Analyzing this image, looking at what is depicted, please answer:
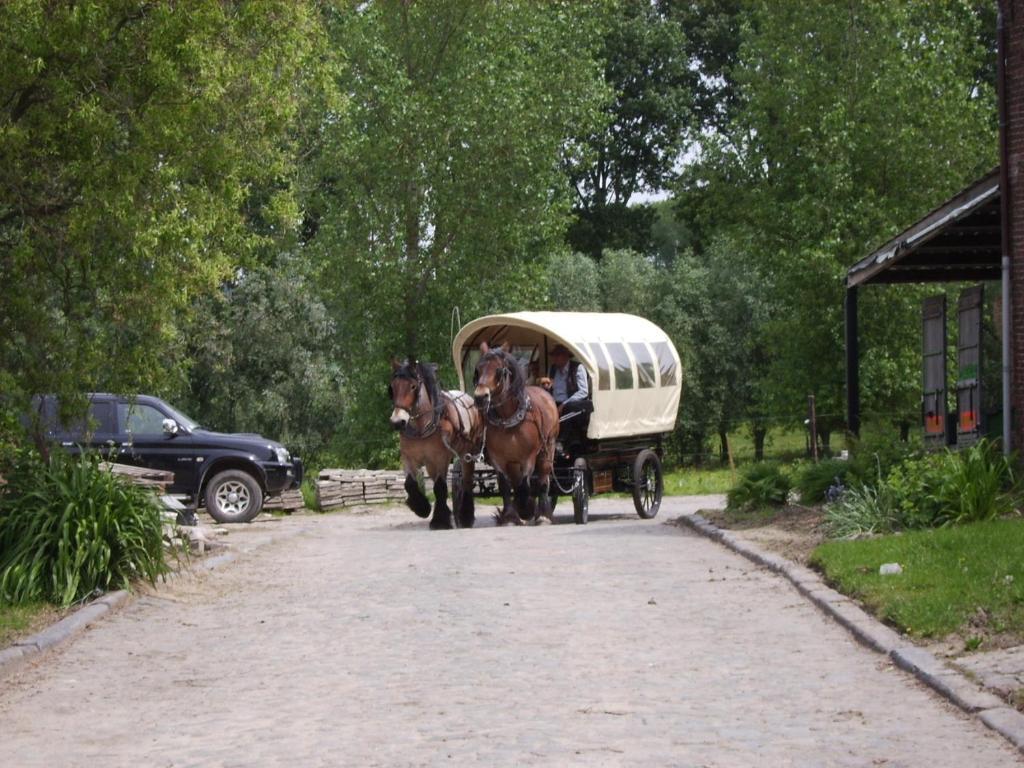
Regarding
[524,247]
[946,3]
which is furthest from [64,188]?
[946,3]

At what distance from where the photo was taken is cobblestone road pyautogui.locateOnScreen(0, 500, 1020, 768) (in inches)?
303

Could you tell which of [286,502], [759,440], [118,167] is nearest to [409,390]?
[118,167]

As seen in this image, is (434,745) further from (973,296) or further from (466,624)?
(973,296)

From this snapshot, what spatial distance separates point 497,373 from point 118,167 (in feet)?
27.0

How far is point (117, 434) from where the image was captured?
1042 inches

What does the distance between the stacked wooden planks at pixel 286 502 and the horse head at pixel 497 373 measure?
32.0 ft

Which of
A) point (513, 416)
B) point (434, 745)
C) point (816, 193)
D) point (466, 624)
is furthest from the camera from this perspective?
point (816, 193)

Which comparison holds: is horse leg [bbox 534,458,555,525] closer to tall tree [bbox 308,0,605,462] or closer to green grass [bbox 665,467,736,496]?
green grass [bbox 665,467,736,496]

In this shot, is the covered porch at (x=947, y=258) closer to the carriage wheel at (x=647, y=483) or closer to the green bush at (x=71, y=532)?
the carriage wheel at (x=647, y=483)

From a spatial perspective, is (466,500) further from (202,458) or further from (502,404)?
(202,458)

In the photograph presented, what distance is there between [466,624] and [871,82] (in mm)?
34111

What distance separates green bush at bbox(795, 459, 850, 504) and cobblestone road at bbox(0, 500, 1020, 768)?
3.87 meters

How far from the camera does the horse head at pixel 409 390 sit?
2098 centimetres

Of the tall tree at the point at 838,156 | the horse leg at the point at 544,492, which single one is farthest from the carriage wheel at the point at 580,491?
the tall tree at the point at 838,156
